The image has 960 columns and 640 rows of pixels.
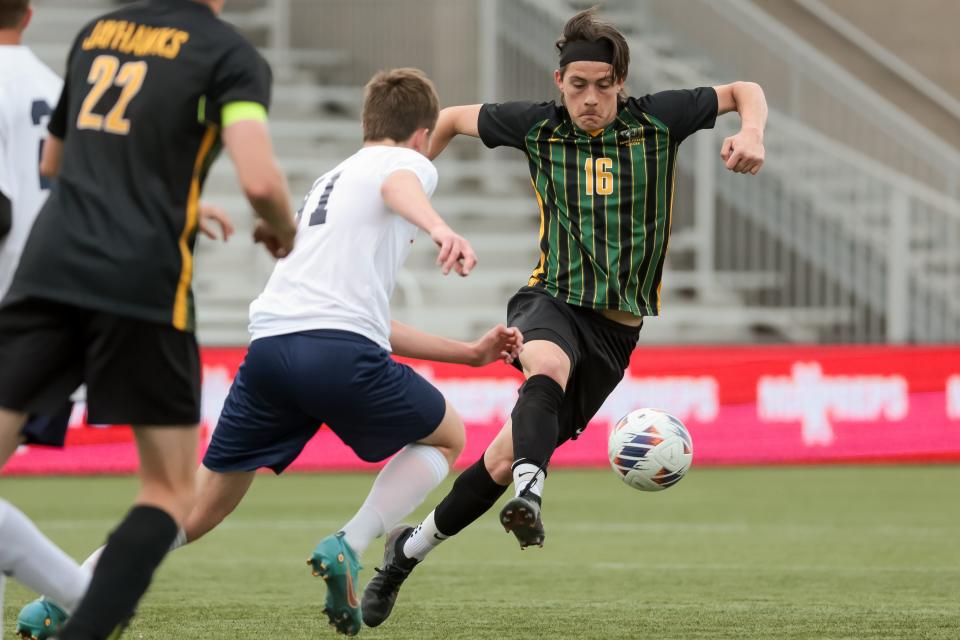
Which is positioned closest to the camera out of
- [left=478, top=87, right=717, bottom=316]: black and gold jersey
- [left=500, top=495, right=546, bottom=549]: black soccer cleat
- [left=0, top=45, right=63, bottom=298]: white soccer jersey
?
[left=0, top=45, right=63, bottom=298]: white soccer jersey

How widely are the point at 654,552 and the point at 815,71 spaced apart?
9.56m

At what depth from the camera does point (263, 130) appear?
12.1 ft

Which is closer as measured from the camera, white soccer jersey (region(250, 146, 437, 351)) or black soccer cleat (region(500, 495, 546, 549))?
white soccer jersey (region(250, 146, 437, 351))

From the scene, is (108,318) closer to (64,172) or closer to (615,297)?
(64,172)

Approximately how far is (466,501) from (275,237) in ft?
6.01

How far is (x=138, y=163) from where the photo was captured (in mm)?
3709

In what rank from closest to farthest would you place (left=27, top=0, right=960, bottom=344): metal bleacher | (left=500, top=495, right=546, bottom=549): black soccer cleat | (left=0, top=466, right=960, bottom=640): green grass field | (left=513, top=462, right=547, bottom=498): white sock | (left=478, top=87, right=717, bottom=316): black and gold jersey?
(left=500, top=495, right=546, bottom=549): black soccer cleat → (left=513, top=462, right=547, bottom=498): white sock → (left=0, top=466, right=960, bottom=640): green grass field → (left=478, top=87, right=717, bottom=316): black and gold jersey → (left=27, top=0, right=960, bottom=344): metal bleacher

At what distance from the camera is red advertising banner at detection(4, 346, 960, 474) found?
12.5m

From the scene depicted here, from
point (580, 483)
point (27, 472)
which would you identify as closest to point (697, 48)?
point (580, 483)

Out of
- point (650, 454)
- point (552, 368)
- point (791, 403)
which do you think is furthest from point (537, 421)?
point (791, 403)

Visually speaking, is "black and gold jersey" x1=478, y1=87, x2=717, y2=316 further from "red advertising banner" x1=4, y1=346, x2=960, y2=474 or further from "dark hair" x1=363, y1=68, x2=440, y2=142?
"red advertising banner" x1=4, y1=346, x2=960, y2=474

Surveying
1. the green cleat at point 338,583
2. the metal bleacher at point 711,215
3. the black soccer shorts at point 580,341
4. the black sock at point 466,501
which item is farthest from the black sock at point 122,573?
the metal bleacher at point 711,215

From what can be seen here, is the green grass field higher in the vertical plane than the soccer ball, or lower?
lower

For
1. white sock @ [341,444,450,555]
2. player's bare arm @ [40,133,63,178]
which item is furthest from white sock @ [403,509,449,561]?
player's bare arm @ [40,133,63,178]
